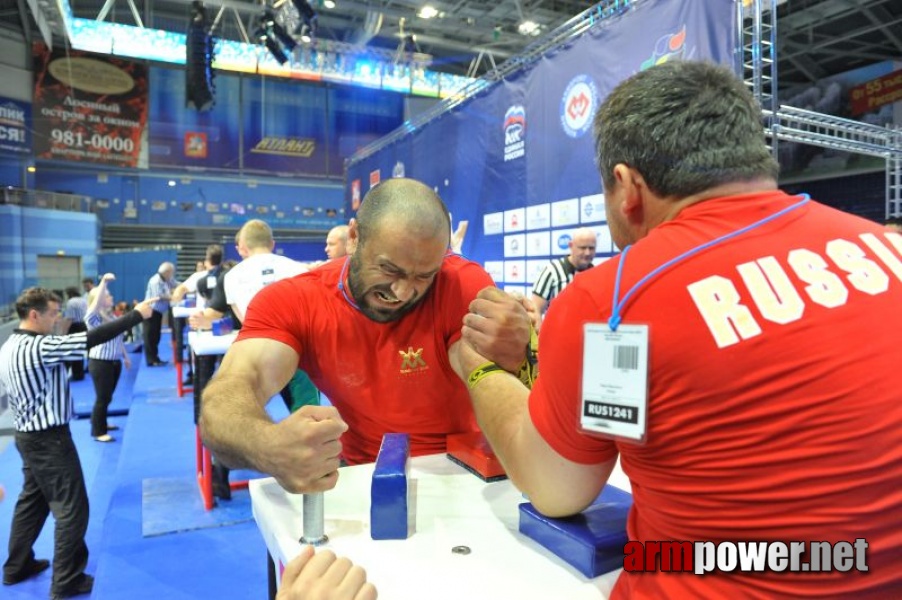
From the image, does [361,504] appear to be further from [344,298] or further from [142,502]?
[142,502]

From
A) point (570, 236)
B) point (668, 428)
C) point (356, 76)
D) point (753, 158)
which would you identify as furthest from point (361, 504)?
point (356, 76)

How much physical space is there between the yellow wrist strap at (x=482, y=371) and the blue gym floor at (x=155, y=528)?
1877 millimetres

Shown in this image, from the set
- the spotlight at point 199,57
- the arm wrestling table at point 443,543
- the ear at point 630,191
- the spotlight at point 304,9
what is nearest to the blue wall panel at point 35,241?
the spotlight at point 199,57

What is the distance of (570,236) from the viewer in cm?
412

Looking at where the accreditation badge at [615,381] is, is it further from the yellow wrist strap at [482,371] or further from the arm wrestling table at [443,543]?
the yellow wrist strap at [482,371]

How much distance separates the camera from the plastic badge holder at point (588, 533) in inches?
30.6

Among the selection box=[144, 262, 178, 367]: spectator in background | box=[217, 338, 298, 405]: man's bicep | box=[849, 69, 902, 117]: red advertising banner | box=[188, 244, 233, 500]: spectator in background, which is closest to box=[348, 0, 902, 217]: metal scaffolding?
box=[217, 338, 298, 405]: man's bicep

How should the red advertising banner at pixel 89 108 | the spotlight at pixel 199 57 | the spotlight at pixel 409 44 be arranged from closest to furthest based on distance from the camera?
1. the spotlight at pixel 199 57
2. the spotlight at pixel 409 44
3. the red advertising banner at pixel 89 108

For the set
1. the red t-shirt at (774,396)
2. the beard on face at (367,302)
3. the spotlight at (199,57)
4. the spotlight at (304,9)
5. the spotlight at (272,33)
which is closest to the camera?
the red t-shirt at (774,396)

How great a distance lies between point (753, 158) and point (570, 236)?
3.41 metres

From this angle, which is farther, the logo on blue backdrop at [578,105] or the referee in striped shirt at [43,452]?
the logo on blue backdrop at [578,105]

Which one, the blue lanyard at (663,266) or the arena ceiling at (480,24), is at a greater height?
the arena ceiling at (480,24)

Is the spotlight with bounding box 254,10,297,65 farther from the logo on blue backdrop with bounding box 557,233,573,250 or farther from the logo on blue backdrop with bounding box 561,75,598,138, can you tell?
the logo on blue backdrop with bounding box 557,233,573,250

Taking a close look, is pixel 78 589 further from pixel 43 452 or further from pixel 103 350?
pixel 103 350
